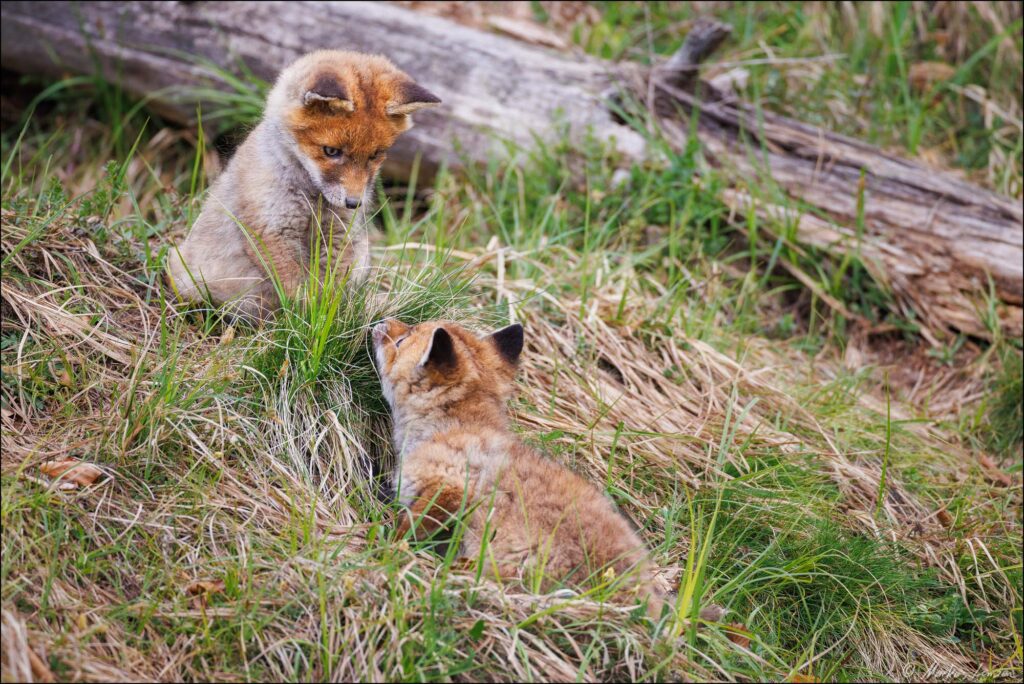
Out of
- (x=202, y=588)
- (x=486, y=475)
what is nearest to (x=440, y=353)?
(x=486, y=475)

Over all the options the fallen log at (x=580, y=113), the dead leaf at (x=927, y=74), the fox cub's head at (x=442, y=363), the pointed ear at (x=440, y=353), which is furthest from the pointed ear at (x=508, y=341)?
the dead leaf at (x=927, y=74)

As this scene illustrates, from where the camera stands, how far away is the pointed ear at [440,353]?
4359mm

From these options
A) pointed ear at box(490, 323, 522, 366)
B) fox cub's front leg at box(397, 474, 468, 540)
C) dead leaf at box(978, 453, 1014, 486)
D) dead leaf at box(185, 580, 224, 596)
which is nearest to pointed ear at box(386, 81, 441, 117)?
pointed ear at box(490, 323, 522, 366)

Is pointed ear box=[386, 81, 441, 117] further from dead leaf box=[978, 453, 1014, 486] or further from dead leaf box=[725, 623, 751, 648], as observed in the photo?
dead leaf box=[978, 453, 1014, 486]

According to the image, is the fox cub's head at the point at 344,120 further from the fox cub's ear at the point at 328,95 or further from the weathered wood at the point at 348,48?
the weathered wood at the point at 348,48

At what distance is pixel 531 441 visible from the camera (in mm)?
4926

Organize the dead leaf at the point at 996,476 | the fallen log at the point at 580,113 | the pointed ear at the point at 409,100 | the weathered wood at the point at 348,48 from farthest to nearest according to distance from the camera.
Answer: the weathered wood at the point at 348,48 < the fallen log at the point at 580,113 < the dead leaf at the point at 996,476 < the pointed ear at the point at 409,100

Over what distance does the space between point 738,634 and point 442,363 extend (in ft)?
5.84

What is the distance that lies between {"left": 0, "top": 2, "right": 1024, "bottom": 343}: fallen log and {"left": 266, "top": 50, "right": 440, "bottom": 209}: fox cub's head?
2.73 meters

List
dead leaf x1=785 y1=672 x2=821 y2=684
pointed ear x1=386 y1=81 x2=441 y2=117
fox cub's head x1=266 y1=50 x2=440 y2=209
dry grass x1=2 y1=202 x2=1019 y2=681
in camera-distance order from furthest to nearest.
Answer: pointed ear x1=386 y1=81 x2=441 y2=117, fox cub's head x1=266 y1=50 x2=440 y2=209, dead leaf x1=785 y1=672 x2=821 y2=684, dry grass x1=2 y1=202 x2=1019 y2=681

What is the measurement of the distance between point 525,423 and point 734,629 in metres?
1.68

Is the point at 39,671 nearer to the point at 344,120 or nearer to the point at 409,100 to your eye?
the point at 344,120

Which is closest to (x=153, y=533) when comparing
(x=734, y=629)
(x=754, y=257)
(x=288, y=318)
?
(x=288, y=318)

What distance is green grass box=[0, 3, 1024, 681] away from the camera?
3648 millimetres
